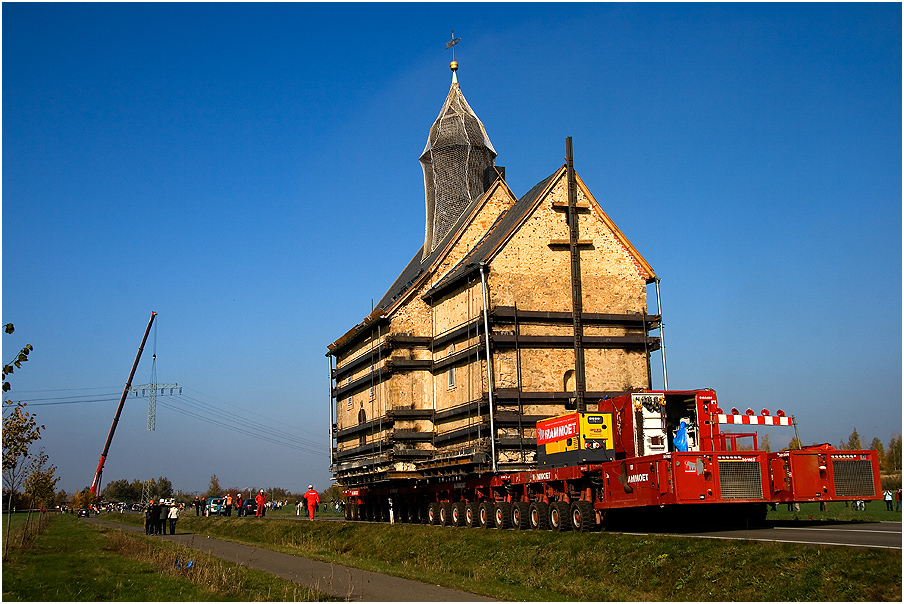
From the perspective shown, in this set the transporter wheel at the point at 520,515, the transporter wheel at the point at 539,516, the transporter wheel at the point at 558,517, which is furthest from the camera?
the transporter wheel at the point at 520,515

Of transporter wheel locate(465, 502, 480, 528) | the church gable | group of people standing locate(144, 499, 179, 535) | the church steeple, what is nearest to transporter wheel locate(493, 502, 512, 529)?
Answer: transporter wheel locate(465, 502, 480, 528)

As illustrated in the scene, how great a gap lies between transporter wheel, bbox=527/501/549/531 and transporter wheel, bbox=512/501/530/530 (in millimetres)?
318

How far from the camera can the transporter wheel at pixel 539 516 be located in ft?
75.3

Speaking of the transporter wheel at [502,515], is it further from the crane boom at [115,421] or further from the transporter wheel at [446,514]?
the crane boom at [115,421]

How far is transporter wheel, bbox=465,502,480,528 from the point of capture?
27244 millimetres

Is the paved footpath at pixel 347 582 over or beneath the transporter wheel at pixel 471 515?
beneath

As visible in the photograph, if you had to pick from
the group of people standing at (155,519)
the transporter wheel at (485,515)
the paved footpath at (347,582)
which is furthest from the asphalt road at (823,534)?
the group of people standing at (155,519)

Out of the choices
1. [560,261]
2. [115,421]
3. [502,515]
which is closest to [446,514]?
[502,515]

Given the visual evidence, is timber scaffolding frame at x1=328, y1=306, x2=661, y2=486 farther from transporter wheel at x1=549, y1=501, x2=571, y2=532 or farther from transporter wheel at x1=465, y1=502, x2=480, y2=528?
transporter wheel at x1=549, y1=501, x2=571, y2=532

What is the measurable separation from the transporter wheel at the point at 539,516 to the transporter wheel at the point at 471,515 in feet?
12.2

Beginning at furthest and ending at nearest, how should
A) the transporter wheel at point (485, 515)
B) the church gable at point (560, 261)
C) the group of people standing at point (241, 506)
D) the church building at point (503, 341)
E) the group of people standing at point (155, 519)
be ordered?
the group of people standing at point (241, 506), the group of people standing at point (155, 519), the church gable at point (560, 261), the church building at point (503, 341), the transporter wheel at point (485, 515)

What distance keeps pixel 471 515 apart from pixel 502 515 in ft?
7.71

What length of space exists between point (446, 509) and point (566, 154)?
13613 millimetres

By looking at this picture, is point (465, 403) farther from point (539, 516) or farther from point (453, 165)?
point (453, 165)
